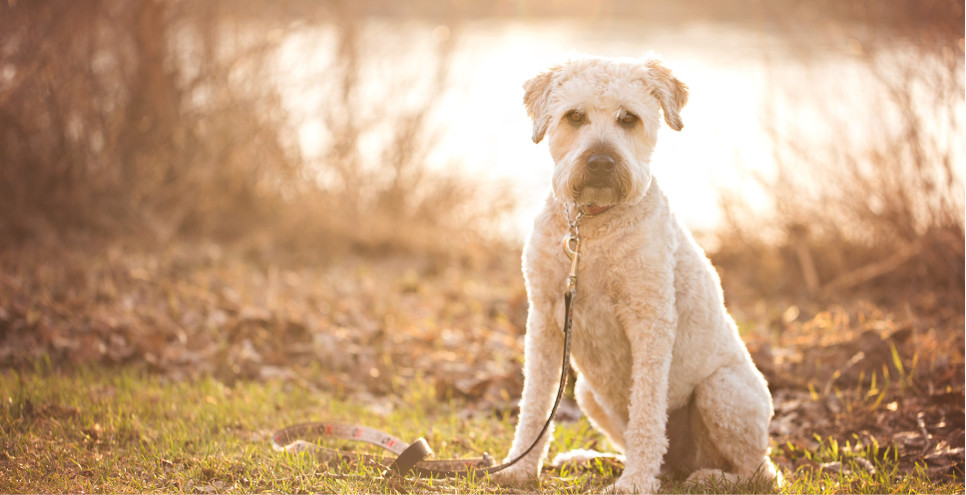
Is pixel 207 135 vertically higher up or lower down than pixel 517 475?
higher up

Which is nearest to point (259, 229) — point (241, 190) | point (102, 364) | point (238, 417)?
point (241, 190)

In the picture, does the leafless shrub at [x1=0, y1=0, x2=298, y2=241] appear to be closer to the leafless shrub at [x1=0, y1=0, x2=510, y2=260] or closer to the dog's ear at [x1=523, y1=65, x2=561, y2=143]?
the leafless shrub at [x1=0, y1=0, x2=510, y2=260]

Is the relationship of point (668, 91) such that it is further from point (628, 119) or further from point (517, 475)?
point (517, 475)

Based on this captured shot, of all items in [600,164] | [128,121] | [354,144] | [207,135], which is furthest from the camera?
[354,144]

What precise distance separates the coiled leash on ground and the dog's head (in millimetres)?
236

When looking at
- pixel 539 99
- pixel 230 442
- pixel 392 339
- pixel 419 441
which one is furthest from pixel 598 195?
pixel 392 339

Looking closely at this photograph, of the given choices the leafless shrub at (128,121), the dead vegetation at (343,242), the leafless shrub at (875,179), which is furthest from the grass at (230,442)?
the leafless shrub at (128,121)

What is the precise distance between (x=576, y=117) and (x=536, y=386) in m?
1.32

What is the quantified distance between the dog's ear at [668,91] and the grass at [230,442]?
5.96 ft

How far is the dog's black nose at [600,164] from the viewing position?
3.46 meters

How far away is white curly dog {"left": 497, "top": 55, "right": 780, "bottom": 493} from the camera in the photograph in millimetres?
3619

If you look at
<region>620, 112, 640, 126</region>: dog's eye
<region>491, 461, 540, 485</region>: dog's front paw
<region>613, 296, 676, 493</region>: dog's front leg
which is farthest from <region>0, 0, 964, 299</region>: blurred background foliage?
<region>491, 461, 540, 485</region>: dog's front paw

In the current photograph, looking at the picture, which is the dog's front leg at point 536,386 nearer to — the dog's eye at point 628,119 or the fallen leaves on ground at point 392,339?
the dog's eye at point 628,119

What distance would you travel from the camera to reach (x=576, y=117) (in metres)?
3.72
